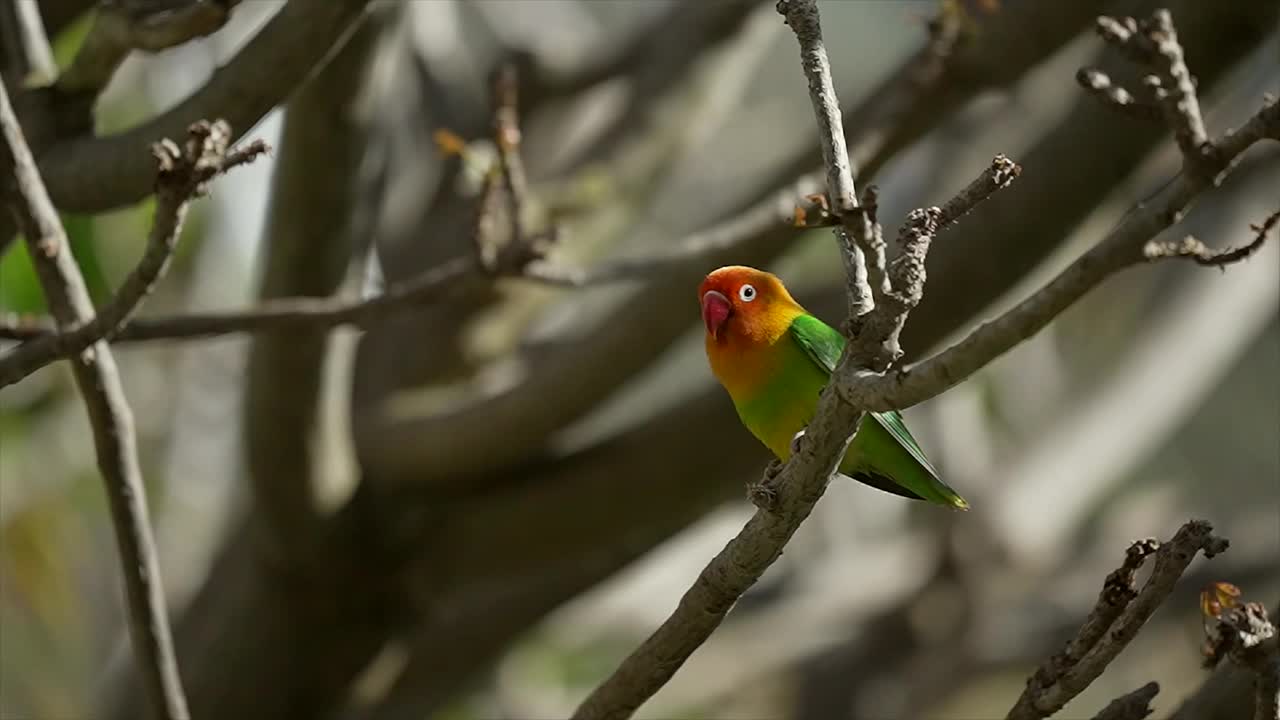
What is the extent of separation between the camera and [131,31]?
261 centimetres

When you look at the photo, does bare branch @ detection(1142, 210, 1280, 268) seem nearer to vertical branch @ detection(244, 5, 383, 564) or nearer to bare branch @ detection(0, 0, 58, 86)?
vertical branch @ detection(244, 5, 383, 564)

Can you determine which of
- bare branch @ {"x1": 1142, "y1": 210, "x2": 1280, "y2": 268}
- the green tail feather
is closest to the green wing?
the green tail feather

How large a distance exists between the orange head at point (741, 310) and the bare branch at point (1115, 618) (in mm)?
899

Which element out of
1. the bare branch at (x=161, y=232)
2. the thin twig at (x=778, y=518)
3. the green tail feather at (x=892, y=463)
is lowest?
the thin twig at (x=778, y=518)

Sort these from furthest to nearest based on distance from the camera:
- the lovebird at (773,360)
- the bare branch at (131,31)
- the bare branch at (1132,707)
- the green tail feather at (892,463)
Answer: the green tail feather at (892,463) < the lovebird at (773,360) < the bare branch at (131,31) < the bare branch at (1132,707)

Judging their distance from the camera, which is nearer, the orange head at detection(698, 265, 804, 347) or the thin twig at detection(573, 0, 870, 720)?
the thin twig at detection(573, 0, 870, 720)

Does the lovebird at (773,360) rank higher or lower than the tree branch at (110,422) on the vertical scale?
lower

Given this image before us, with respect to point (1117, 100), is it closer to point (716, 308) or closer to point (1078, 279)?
point (1078, 279)

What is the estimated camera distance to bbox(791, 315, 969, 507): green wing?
2.67m

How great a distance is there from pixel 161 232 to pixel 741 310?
109 centimetres

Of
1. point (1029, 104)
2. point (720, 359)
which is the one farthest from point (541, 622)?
point (1029, 104)

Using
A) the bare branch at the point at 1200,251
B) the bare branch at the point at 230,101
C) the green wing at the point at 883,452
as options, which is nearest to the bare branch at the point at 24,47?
the bare branch at the point at 230,101

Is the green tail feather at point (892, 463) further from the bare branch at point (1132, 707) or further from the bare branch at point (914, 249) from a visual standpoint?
the bare branch at point (914, 249)

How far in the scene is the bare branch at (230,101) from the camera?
2.53 metres
